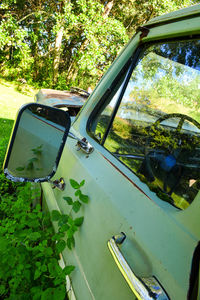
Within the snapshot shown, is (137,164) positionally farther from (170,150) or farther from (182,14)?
(182,14)

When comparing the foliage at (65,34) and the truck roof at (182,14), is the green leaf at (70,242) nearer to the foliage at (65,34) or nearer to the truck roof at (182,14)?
the truck roof at (182,14)

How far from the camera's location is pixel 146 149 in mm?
1124

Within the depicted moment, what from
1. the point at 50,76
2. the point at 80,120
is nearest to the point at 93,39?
the point at 50,76

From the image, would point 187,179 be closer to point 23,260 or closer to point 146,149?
point 146,149

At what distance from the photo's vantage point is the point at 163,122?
117 centimetres

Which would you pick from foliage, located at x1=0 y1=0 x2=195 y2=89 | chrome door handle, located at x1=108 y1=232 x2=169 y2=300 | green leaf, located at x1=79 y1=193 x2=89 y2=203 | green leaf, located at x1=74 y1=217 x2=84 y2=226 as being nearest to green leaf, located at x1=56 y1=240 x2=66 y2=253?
green leaf, located at x1=74 y1=217 x2=84 y2=226

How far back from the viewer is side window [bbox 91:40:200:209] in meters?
0.97

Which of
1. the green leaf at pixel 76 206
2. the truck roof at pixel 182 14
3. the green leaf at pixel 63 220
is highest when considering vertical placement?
the truck roof at pixel 182 14

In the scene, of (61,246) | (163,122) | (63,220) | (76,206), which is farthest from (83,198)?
(163,122)

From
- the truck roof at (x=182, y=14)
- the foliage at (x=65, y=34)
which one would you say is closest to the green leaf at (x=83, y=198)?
the truck roof at (x=182, y=14)

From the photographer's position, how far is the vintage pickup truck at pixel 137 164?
660mm

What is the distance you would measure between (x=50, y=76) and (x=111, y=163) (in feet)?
47.8

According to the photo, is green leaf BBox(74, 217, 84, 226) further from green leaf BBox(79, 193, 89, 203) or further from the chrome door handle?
the chrome door handle

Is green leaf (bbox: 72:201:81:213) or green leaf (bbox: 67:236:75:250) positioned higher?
green leaf (bbox: 72:201:81:213)
